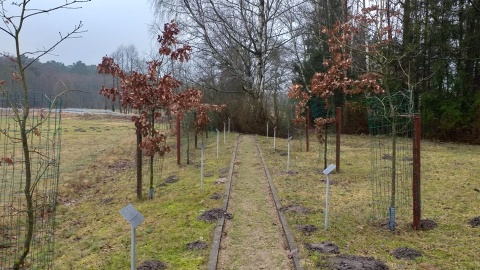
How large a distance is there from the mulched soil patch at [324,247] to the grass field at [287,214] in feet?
0.47

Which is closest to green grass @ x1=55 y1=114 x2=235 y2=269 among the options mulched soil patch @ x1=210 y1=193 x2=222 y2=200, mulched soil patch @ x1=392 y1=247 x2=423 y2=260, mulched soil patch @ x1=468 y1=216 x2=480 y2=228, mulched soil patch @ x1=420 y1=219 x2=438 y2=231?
mulched soil patch @ x1=210 y1=193 x2=222 y2=200

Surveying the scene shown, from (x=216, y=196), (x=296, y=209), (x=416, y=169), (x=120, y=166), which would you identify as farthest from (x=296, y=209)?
(x=120, y=166)

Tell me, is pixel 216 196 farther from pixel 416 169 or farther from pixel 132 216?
pixel 132 216

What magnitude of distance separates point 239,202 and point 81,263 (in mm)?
3558

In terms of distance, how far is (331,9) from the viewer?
27.2 meters

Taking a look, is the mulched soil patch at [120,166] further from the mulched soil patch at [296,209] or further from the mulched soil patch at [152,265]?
the mulched soil patch at [152,265]

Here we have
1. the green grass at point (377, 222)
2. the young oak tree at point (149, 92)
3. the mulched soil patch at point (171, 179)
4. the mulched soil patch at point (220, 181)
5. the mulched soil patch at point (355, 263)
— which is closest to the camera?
the mulched soil patch at point (355, 263)

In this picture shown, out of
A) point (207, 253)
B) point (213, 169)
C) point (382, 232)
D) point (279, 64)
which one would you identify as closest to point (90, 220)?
point (207, 253)

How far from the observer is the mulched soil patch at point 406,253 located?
569cm

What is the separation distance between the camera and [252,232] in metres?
6.92

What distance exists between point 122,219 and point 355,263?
4.73 m

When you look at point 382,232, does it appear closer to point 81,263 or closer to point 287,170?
point 81,263

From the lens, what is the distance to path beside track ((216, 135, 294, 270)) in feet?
18.8

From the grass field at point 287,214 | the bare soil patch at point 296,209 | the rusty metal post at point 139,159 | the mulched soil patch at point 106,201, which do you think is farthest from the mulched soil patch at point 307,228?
the mulched soil patch at point 106,201
